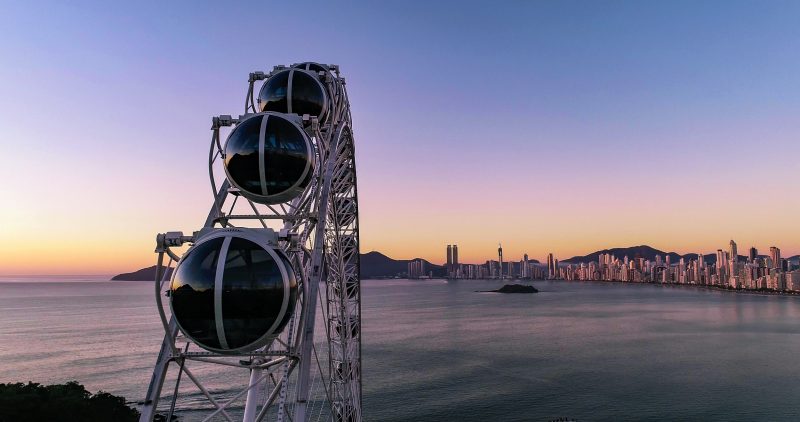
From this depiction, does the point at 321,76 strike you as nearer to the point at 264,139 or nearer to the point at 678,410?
the point at 264,139

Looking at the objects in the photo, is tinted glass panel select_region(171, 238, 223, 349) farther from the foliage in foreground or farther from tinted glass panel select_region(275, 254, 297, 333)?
the foliage in foreground

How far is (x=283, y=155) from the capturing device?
33.2ft

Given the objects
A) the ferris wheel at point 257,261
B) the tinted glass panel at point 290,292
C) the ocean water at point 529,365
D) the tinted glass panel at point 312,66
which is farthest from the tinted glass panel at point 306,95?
the ocean water at point 529,365

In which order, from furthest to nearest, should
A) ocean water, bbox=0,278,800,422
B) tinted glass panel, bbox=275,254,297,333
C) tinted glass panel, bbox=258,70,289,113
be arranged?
ocean water, bbox=0,278,800,422
tinted glass panel, bbox=258,70,289,113
tinted glass panel, bbox=275,254,297,333

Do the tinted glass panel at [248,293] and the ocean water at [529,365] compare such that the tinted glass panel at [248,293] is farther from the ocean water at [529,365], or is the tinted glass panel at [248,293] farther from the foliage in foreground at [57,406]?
the ocean water at [529,365]

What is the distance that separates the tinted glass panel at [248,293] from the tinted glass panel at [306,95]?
7.32 m

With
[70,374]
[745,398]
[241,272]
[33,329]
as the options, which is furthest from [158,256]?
[33,329]

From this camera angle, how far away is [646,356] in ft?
263

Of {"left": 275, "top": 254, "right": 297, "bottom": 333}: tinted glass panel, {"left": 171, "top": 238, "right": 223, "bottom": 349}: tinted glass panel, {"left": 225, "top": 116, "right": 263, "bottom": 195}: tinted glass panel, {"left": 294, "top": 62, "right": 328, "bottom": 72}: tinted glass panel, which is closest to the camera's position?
{"left": 171, "top": 238, "right": 223, "bottom": 349}: tinted glass panel

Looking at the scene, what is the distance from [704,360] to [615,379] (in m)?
23.0

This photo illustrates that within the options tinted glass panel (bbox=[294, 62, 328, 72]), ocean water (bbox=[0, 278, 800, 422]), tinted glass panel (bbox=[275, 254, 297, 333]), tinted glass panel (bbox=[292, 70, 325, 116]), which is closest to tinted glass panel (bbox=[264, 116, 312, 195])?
tinted glass panel (bbox=[275, 254, 297, 333])

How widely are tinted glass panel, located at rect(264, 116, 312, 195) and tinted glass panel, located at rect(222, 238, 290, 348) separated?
7.55ft

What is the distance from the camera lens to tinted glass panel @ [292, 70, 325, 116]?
14.6 meters

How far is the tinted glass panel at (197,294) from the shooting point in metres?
8.06
